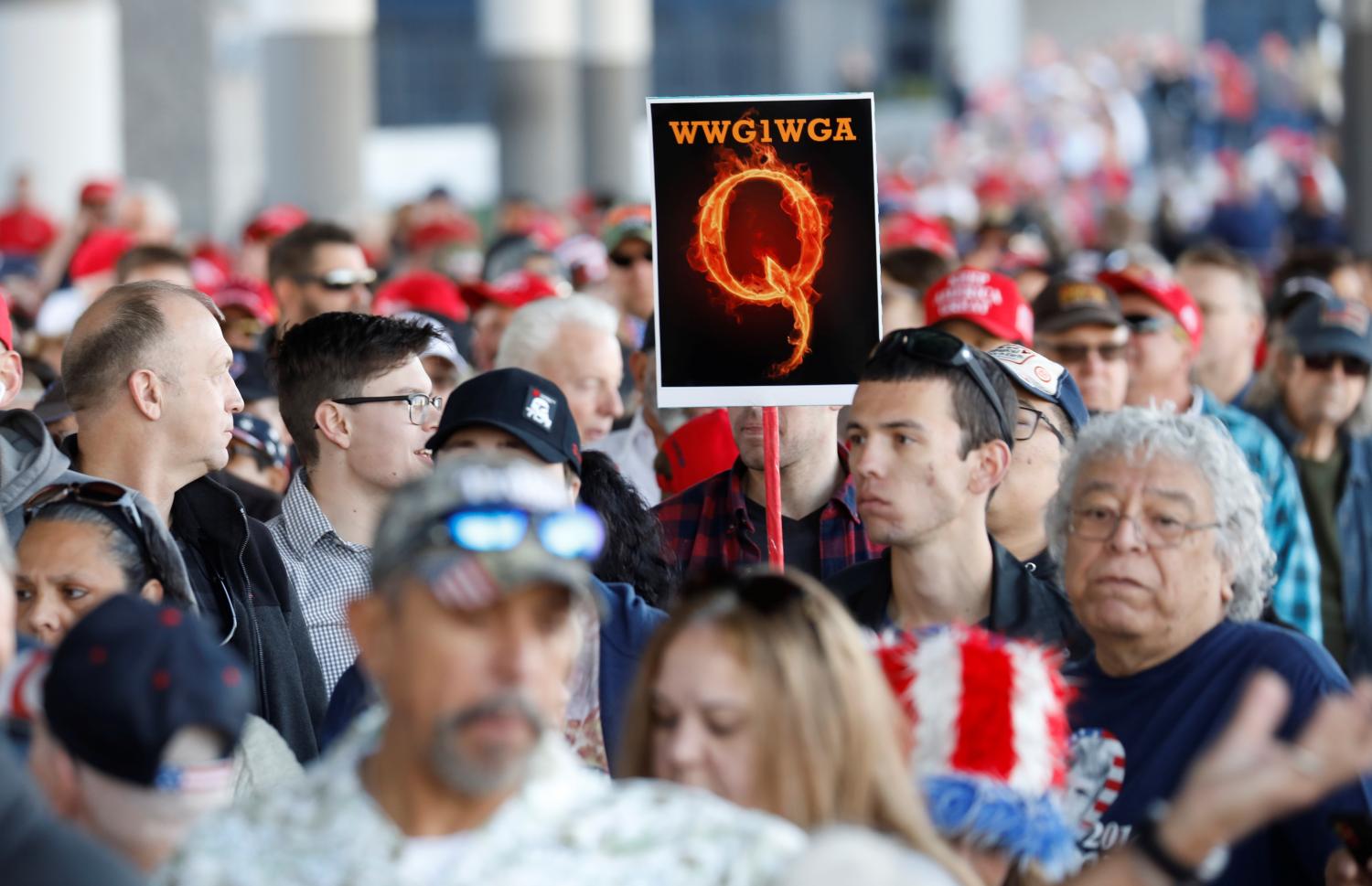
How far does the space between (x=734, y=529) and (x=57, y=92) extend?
41.1ft

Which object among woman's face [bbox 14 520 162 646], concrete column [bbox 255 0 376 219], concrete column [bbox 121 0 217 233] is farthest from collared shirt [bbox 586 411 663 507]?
concrete column [bbox 121 0 217 233]

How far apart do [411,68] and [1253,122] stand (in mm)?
20262

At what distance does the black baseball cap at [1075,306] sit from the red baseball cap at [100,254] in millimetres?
4606

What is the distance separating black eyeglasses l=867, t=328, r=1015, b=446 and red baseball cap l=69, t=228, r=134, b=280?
249 inches

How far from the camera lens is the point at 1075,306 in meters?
7.92

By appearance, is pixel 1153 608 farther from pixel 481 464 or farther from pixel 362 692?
pixel 481 464

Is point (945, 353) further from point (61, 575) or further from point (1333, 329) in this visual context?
point (1333, 329)

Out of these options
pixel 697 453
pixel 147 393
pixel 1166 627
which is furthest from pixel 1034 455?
pixel 147 393

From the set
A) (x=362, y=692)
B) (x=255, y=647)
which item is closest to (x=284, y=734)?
(x=255, y=647)

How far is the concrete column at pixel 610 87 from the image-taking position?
2933 centimetres

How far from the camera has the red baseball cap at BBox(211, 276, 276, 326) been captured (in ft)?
29.4

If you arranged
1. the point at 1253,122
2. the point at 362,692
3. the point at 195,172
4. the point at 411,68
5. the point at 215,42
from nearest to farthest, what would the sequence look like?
the point at 362,692, the point at 195,172, the point at 215,42, the point at 1253,122, the point at 411,68

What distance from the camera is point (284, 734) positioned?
512 centimetres

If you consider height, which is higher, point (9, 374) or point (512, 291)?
point (512, 291)
